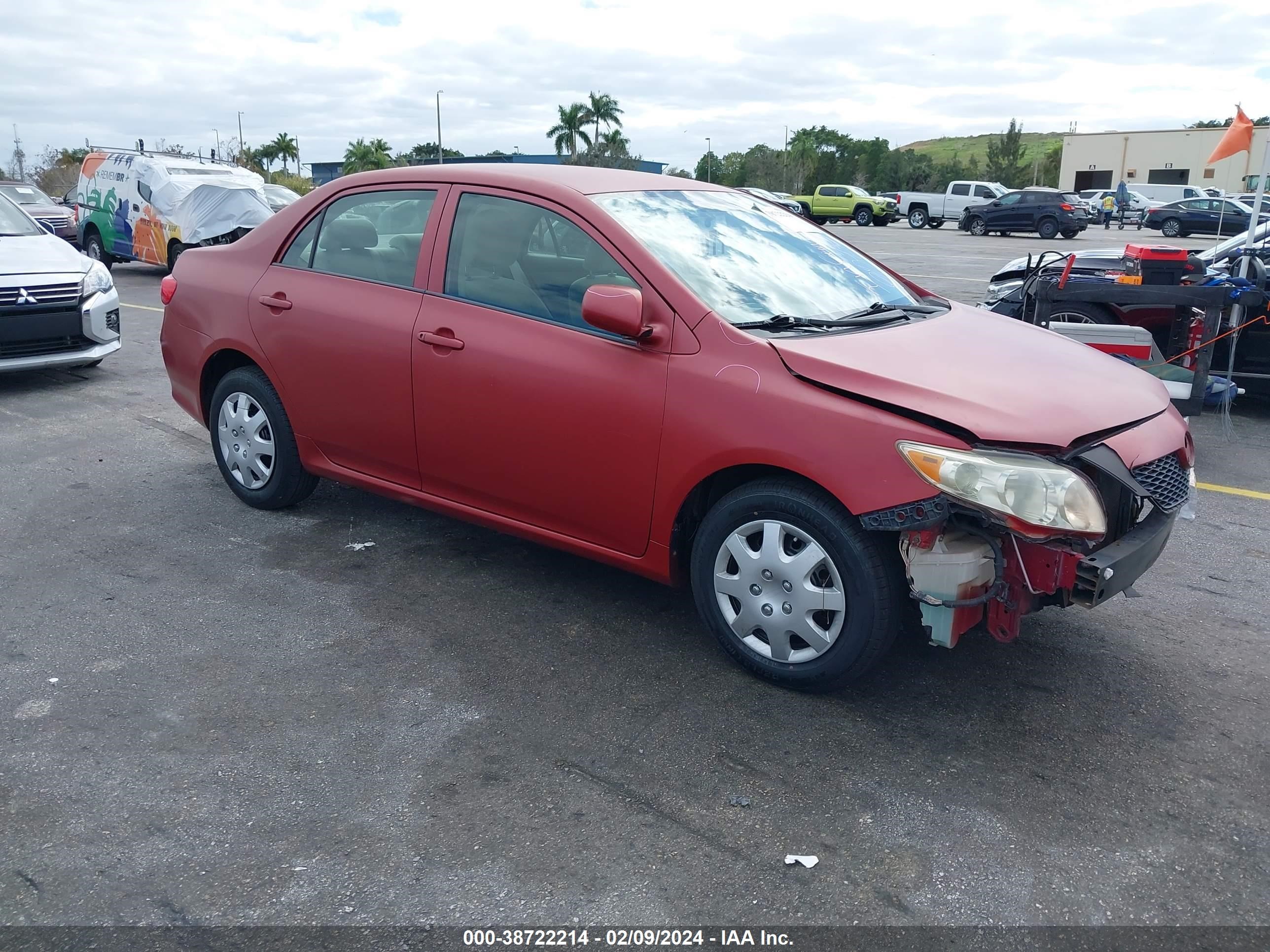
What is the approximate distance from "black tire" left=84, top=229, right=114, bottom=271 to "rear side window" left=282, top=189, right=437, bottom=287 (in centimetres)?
1552

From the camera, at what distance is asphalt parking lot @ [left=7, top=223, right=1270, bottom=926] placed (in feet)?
8.57

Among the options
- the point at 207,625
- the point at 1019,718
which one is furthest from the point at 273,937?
the point at 1019,718

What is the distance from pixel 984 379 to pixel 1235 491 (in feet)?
11.6

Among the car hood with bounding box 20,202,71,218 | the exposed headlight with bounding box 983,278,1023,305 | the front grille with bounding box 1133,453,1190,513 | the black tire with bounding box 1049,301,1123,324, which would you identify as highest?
the car hood with bounding box 20,202,71,218

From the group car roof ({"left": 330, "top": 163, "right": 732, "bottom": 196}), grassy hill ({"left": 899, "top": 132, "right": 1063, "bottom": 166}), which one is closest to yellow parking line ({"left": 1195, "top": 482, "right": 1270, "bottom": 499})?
car roof ({"left": 330, "top": 163, "right": 732, "bottom": 196})

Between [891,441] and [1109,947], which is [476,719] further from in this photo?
[1109,947]

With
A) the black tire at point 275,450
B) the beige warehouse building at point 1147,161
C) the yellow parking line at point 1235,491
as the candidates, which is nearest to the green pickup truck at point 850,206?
the beige warehouse building at point 1147,161

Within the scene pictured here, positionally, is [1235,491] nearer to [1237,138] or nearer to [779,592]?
[779,592]

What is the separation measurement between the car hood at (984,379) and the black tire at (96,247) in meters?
17.9

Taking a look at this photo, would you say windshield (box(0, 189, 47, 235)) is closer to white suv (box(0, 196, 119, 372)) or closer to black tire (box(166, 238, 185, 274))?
white suv (box(0, 196, 119, 372))

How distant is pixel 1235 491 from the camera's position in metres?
6.09

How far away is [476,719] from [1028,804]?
1.68 metres

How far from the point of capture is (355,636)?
4.01 meters

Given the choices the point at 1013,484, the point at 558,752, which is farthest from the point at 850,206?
the point at 558,752
